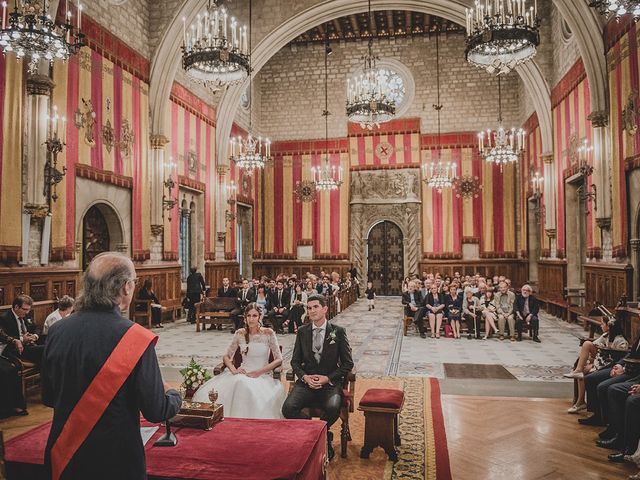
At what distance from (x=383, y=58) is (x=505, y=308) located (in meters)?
12.8

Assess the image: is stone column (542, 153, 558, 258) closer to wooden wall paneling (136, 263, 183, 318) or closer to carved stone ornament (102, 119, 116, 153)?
wooden wall paneling (136, 263, 183, 318)

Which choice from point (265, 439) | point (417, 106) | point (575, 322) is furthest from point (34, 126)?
point (417, 106)

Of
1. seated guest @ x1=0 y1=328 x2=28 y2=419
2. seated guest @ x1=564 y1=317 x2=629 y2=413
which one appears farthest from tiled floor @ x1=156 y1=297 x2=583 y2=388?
seated guest @ x1=0 y1=328 x2=28 y2=419

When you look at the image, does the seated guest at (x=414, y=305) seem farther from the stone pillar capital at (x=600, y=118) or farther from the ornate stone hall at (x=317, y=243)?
the stone pillar capital at (x=600, y=118)

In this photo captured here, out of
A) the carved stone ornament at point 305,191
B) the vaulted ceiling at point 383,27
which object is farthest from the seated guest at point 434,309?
the vaulted ceiling at point 383,27

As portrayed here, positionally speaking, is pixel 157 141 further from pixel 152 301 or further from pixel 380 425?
pixel 380 425

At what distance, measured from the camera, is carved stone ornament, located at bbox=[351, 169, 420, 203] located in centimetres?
1900

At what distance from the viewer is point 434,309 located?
1023cm

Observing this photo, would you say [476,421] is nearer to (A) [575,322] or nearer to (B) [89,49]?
(A) [575,322]

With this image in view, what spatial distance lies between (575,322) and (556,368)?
5.31 metres

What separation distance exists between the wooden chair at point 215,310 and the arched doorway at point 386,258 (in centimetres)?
957

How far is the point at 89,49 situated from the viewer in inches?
391

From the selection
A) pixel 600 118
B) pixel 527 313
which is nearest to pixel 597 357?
pixel 527 313

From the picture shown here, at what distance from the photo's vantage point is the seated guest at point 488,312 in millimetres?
9891
